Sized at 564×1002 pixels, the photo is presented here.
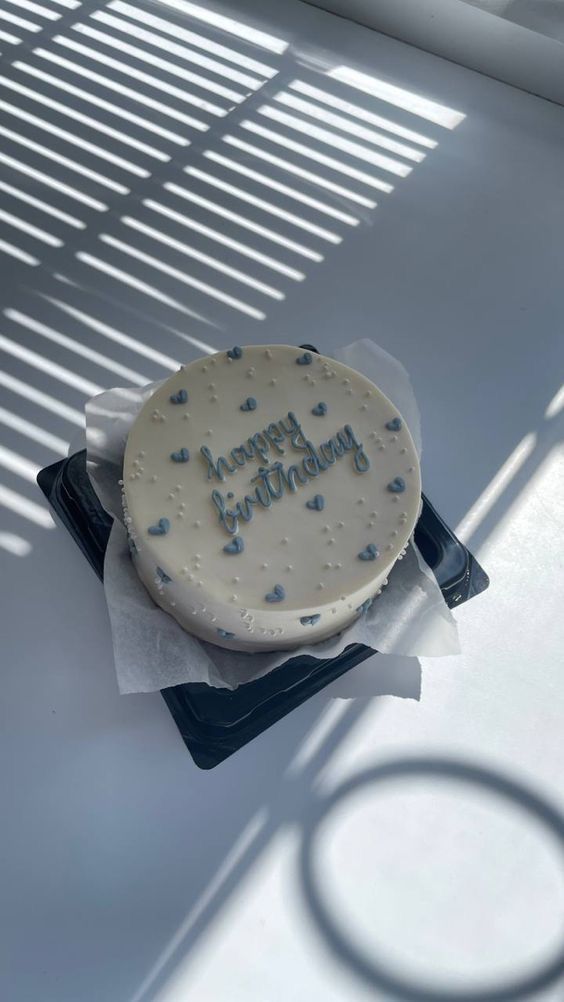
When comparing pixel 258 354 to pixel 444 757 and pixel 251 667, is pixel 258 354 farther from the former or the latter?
pixel 444 757

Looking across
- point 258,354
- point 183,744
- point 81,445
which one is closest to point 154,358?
point 81,445

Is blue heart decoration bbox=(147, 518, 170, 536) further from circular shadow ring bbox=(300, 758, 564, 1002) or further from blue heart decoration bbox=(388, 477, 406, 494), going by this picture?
circular shadow ring bbox=(300, 758, 564, 1002)

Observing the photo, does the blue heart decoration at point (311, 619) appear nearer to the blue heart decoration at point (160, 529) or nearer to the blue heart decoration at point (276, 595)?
the blue heart decoration at point (276, 595)

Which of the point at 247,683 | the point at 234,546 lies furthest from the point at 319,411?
the point at 247,683

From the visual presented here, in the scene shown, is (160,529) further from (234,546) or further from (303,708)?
(303,708)

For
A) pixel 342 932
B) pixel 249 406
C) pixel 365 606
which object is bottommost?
pixel 342 932
